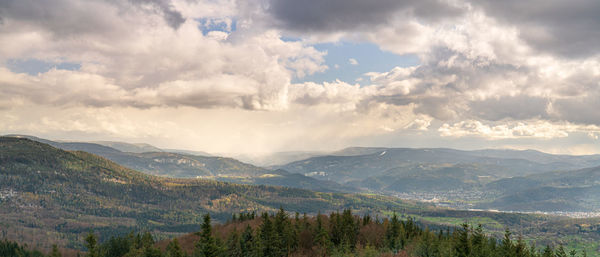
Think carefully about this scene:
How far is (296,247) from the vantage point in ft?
463

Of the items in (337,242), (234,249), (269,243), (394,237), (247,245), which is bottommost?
(234,249)

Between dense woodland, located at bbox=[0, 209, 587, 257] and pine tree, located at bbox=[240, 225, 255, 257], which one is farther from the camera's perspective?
pine tree, located at bbox=[240, 225, 255, 257]

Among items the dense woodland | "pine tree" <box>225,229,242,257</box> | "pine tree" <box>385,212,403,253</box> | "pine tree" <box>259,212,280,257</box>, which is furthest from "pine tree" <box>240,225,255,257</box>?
"pine tree" <box>385,212,403,253</box>

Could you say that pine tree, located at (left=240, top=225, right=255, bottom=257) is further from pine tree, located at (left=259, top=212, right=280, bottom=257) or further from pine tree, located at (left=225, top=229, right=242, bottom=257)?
pine tree, located at (left=259, top=212, right=280, bottom=257)

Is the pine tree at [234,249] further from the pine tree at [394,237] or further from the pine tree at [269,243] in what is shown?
the pine tree at [394,237]

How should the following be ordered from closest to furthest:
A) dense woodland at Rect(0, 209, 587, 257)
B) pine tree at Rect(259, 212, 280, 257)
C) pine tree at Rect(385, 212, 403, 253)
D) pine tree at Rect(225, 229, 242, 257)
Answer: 1. dense woodland at Rect(0, 209, 587, 257)
2. pine tree at Rect(259, 212, 280, 257)
3. pine tree at Rect(225, 229, 242, 257)
4. pine tree at Rect(385, 212, 403, 253)

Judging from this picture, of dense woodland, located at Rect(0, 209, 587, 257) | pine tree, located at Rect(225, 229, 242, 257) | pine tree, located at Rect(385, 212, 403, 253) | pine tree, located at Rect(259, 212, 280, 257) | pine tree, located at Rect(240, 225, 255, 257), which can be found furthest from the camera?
pine tree, located at Rect(385, 212, 403, 253)

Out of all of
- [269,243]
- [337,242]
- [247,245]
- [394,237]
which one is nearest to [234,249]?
[247,245]

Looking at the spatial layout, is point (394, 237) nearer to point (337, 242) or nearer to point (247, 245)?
point (337, 242)

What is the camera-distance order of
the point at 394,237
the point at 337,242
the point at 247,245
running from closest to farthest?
the point at 247,245 → the point at 394,237 → the point at 337,242

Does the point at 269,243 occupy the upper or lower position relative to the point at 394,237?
upper

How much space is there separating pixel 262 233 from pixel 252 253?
10021 millimetres

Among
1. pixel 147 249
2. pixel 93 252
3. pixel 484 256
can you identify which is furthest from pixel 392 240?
pixel 93 252

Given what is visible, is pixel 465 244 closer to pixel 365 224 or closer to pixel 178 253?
pixel 178 253
